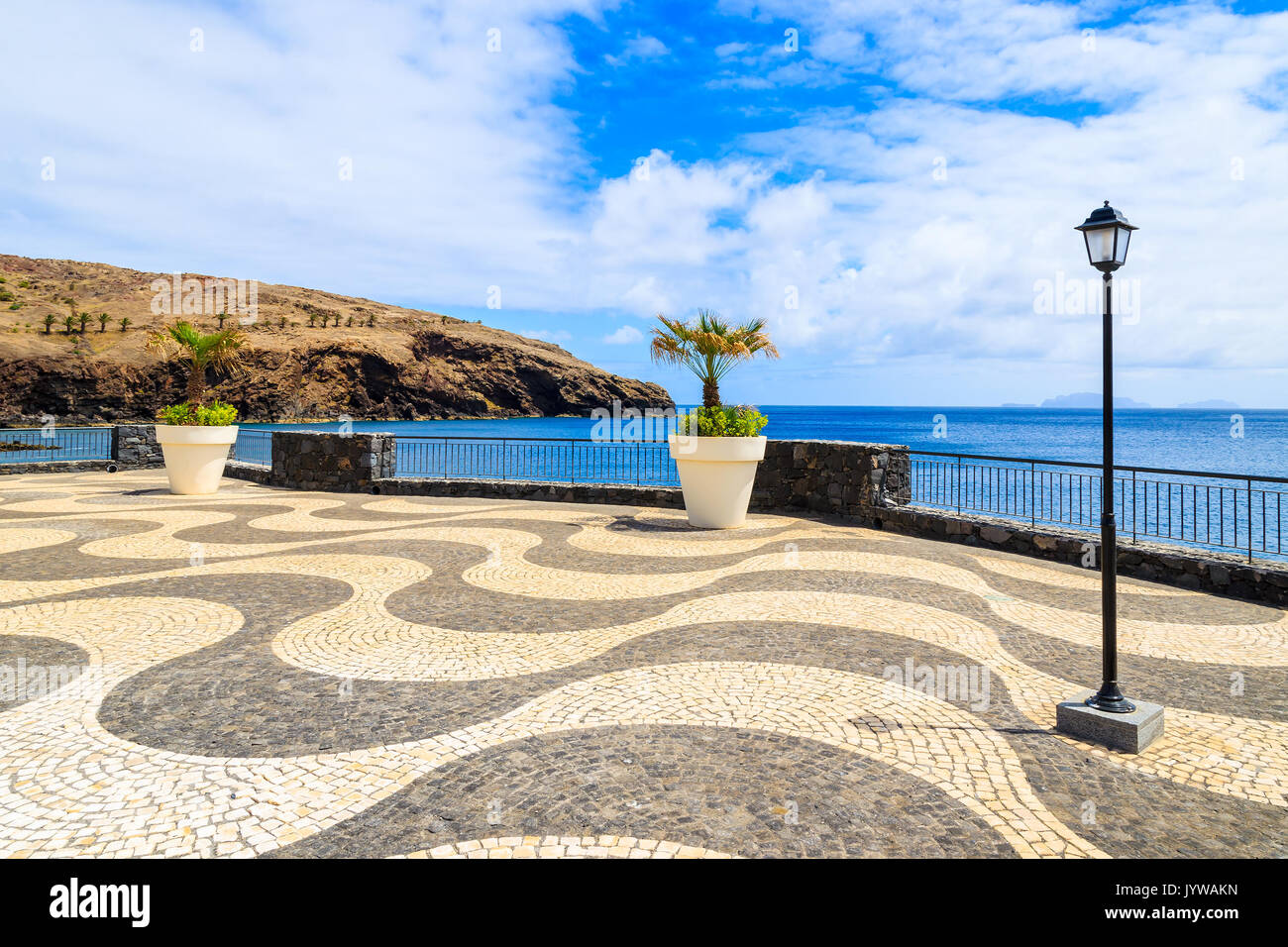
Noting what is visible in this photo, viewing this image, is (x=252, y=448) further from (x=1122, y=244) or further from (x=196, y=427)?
(x=1122, y=244)

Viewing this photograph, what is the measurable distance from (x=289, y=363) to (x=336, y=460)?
69860 mm

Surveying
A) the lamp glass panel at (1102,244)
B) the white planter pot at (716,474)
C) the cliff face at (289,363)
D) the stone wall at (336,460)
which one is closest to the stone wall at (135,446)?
the stone wall at (336,460)

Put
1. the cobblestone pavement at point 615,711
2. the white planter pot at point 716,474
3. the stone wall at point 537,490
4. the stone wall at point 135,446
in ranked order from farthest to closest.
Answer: the stone wall at point 135,446 → the stone wall at point 537,490 → the white planter pot at point 716,474 → the cobblestone pavement at point 615,711

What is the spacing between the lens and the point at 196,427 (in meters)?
14.9

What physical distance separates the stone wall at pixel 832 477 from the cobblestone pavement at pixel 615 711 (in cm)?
321

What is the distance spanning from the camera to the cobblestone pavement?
2959 millimetres

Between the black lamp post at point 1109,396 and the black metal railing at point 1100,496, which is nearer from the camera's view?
the black lamp post at point 1109,396

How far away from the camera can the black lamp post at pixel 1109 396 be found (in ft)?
13.0

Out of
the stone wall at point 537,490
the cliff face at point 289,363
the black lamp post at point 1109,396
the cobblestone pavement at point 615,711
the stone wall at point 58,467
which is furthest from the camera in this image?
the cliff face at point 289,363

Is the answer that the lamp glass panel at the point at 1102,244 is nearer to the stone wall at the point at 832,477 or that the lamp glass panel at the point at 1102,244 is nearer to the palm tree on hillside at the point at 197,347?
the stone wall at the point at 832,477

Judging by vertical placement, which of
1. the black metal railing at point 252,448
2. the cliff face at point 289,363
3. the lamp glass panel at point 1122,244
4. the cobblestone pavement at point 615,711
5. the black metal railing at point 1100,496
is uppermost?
the cliff face at point 289,363
